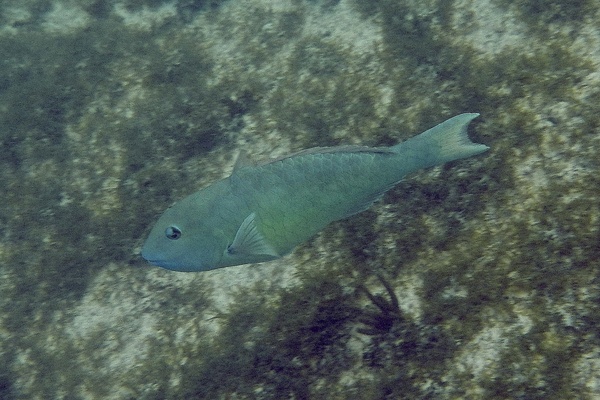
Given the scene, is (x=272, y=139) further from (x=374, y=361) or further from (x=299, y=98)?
(x=374, y=361)

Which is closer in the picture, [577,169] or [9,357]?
[577,169]

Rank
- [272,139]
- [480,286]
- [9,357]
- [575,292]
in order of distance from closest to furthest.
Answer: [575,292] < [480,286] < [9,357] < [272,139]

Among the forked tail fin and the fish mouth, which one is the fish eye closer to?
the fish mouth

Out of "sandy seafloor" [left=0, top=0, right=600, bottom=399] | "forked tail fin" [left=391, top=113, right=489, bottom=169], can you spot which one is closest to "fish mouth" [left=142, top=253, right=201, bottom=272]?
"sandy seafloor" [left=0, top=0, right=600, bottom=399]

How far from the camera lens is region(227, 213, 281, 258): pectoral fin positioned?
2795 millimetres

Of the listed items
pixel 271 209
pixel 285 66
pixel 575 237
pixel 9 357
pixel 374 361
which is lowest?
pixel 9 357

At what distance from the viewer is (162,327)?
13.9 feet

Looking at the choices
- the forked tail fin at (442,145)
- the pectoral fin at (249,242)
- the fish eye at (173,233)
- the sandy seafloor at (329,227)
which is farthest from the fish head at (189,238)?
the forked tail fin at (442,145)

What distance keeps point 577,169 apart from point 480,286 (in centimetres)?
116

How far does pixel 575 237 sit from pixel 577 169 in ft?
1.94

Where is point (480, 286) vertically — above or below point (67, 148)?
below

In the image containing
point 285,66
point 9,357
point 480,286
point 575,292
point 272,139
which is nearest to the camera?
point 575,292

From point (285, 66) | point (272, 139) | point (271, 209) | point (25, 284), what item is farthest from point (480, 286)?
point (25, 284)

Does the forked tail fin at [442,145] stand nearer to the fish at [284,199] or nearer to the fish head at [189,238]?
the fish at [284,199]
